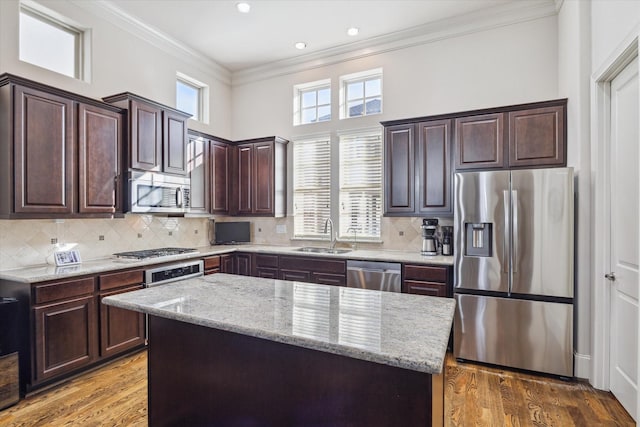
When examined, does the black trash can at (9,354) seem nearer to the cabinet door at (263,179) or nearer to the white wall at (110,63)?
the white wall at (110,63)

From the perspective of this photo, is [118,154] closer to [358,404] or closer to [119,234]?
[119,234]

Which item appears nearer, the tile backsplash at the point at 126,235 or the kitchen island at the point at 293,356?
the kitchen island at the point at 293,356

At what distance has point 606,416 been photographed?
2344mm

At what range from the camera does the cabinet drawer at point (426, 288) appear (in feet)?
11.0

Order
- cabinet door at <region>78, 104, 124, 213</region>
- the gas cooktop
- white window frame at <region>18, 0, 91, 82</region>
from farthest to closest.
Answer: the gas cooktop, white window frame at <region>18, 0, 91, 82</region>, cabinet door at <region>78, 104, 124, 213</region>

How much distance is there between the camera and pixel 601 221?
2656mm

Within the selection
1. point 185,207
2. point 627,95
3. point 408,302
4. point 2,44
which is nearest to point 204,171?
point 185,207

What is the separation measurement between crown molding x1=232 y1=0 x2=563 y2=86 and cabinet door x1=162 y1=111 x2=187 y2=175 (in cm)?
167

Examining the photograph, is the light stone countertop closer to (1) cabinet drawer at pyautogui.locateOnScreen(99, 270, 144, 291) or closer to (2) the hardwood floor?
(2) the hardwood floor

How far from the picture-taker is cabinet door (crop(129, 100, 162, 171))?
3445 millimetres

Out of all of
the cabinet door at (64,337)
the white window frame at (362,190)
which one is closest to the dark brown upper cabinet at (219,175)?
the white window frame at (362,190)

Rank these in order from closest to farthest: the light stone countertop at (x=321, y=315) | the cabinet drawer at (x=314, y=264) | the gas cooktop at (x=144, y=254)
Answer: the light stone countertop at (x=321, y=315)
the gas cooktop at (x=144, y=254)
the cabinet drawer at (x=314, y=264)

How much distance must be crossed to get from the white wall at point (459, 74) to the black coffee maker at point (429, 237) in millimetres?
1315

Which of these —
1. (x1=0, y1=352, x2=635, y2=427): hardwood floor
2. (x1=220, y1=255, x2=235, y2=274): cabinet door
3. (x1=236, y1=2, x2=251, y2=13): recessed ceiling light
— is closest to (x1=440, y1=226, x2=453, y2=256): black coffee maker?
(x1=0, y1=352, x2=635, y2=427): hardwood floor
